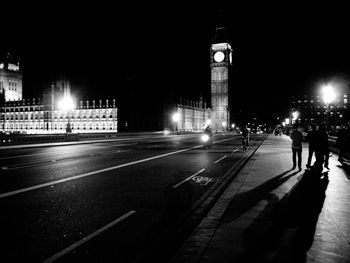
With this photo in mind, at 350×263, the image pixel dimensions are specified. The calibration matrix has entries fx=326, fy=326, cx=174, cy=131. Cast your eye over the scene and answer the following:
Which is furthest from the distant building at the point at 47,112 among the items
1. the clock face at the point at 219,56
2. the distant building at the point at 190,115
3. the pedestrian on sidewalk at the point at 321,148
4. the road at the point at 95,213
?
the pedestrian on sidewalk at the point at 321,148

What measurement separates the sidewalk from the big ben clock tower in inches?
5093

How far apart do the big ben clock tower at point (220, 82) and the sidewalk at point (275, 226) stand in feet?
424

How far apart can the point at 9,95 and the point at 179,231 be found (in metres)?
166

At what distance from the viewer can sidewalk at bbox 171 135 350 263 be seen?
4.61m

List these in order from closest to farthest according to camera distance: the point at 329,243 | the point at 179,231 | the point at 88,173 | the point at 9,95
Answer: the point at 329,243
the point at 179,231
the point at 88,173
the point at 9,95

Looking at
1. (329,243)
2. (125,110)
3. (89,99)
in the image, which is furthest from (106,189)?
(89,99)

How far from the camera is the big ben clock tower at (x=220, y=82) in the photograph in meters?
139

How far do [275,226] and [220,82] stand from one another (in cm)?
13738

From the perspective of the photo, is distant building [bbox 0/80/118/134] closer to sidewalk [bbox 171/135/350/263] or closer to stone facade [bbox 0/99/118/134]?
stone facade [bbox 0/99/118/134]

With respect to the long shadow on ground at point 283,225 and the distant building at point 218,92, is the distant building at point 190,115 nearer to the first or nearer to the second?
the distant building at point 218,92

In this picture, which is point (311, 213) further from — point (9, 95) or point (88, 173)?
point (9, 95)

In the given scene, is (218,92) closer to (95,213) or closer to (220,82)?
(220,82)

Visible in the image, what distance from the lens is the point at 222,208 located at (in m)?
6.96

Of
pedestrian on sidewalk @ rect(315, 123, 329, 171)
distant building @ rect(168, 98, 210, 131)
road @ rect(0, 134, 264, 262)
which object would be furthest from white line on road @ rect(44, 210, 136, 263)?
distant building @ rect(168, 98, 210, 131)
